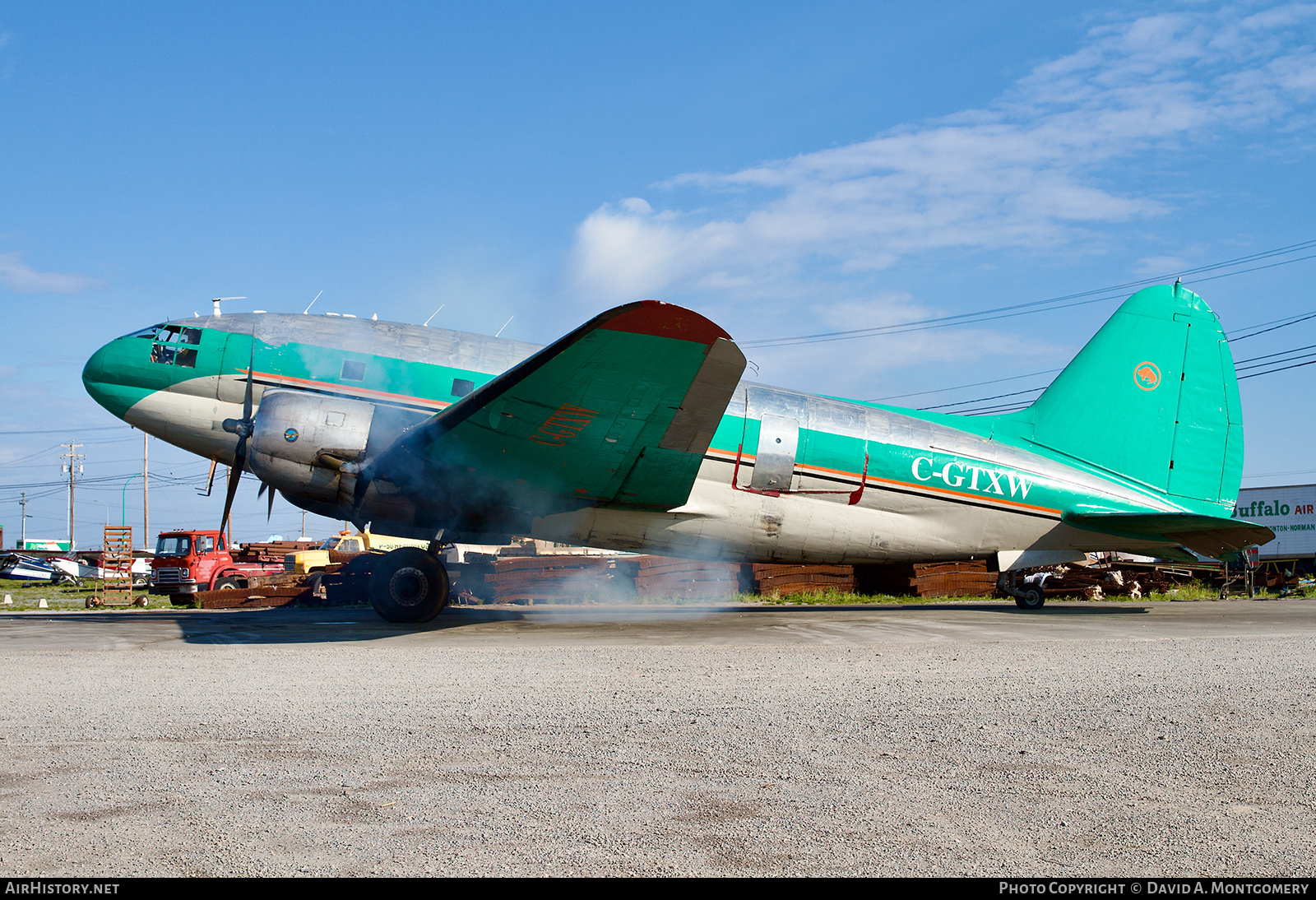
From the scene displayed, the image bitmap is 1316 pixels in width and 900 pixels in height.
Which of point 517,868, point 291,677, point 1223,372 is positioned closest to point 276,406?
point 291,677

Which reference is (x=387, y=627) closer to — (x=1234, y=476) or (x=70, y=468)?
(x=1234, y=476)

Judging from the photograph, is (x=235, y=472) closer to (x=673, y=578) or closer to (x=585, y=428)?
(x=585, y=428)

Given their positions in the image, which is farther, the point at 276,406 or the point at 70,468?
the point at 70,468

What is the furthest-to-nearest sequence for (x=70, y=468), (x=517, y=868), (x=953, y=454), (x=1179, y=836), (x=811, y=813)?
(x=70, y=468) → (x=953, y=454) → (x=811, y=813) → (x=1179, y=836) → (x=517, y=868)

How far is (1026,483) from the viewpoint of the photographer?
1560cm

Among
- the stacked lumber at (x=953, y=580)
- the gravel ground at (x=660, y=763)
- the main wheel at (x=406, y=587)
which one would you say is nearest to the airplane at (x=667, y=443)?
the main wheel at (x=406, y=587)

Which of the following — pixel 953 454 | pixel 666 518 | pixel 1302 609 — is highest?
pixel 953 454

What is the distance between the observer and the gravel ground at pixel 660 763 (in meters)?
3.51

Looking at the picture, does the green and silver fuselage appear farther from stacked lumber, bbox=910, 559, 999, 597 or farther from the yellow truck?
the yellow truck

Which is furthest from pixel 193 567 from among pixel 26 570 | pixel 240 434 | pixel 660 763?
pixel 26 570

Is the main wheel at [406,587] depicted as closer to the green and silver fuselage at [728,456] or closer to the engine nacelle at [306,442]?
the green and silver fuselage at [728,456]

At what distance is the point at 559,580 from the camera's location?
2239 centimetres

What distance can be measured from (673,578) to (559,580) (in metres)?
3.19

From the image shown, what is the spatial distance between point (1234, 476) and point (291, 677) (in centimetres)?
1775
